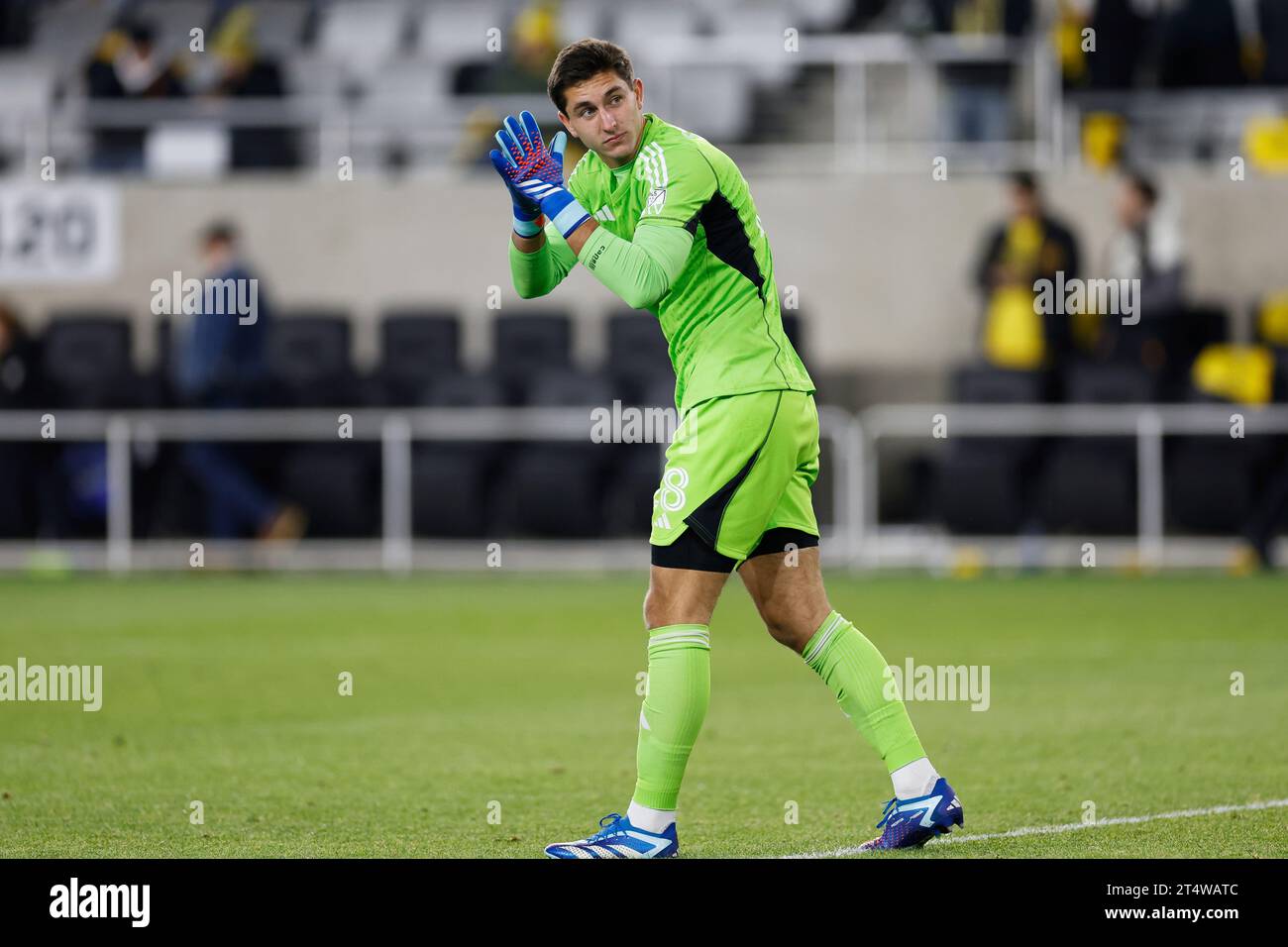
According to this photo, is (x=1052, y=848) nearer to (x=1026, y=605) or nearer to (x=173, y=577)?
(x=1026, y=605)

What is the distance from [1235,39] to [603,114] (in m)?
15.4

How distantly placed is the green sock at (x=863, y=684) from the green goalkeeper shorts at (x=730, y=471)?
43 cm

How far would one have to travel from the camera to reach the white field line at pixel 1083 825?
6812mm

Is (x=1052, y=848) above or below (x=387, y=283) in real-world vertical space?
below

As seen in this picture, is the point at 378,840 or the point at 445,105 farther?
the point at 445,105

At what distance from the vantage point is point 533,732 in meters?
10.0

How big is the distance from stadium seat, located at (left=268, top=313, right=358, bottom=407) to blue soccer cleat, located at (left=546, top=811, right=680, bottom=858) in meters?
13.0

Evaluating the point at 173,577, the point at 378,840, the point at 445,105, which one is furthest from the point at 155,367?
the point at 378,840

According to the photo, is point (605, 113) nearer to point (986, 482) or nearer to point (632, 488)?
point (986, 482)

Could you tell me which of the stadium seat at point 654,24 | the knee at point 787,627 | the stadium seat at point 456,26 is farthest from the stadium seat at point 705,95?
the knee at point 787,627

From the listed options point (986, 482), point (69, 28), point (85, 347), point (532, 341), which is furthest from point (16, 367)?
point (986, 482)

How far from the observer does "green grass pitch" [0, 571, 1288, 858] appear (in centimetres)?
734

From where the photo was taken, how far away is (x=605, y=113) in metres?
6.70
